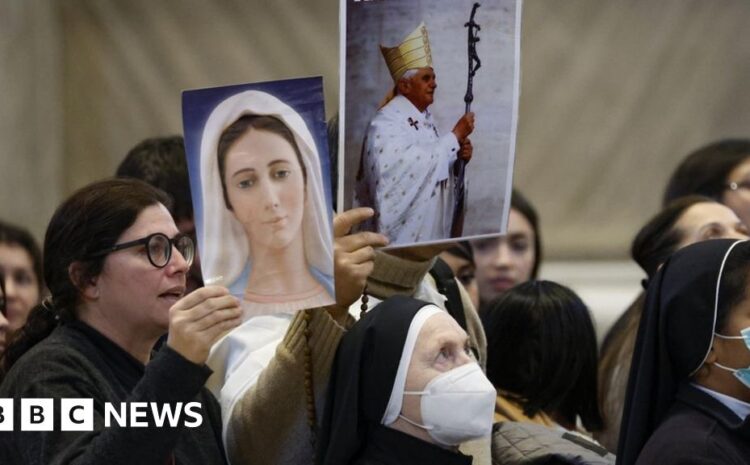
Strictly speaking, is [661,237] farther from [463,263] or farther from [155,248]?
[155,248]

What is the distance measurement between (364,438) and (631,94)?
16.7 ft

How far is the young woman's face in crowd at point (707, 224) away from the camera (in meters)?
6.25

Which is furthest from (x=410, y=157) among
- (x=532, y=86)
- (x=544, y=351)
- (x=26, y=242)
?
(x=532, y=86)

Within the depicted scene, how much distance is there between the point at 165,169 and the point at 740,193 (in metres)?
2.37

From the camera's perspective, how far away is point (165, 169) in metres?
5.98

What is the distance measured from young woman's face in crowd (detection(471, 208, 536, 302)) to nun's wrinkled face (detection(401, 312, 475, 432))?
2544 mm

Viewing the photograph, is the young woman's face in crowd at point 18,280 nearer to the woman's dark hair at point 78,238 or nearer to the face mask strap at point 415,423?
the woman's dark hair at point 78,238

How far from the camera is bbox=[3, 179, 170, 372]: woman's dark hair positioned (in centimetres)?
465

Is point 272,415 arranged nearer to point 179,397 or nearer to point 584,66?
point 179,397

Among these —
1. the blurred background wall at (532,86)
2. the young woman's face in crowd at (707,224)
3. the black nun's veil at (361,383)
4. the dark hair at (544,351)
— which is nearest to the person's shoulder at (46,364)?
the black nun's veil at (361,383)

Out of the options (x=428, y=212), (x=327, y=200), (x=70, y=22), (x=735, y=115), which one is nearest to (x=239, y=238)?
(x=327, y=200)

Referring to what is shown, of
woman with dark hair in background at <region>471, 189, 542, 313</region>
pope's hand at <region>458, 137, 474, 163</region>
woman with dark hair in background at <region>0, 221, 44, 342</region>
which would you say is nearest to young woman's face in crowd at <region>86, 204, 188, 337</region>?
pope's hand at <region>458, 137, 474, 163</region>

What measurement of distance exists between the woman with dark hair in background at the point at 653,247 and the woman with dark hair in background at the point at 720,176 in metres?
0.72

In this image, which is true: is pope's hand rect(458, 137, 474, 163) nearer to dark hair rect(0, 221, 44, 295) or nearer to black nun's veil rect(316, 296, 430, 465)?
black nun's veil rect(316, 296, 430, 465)
